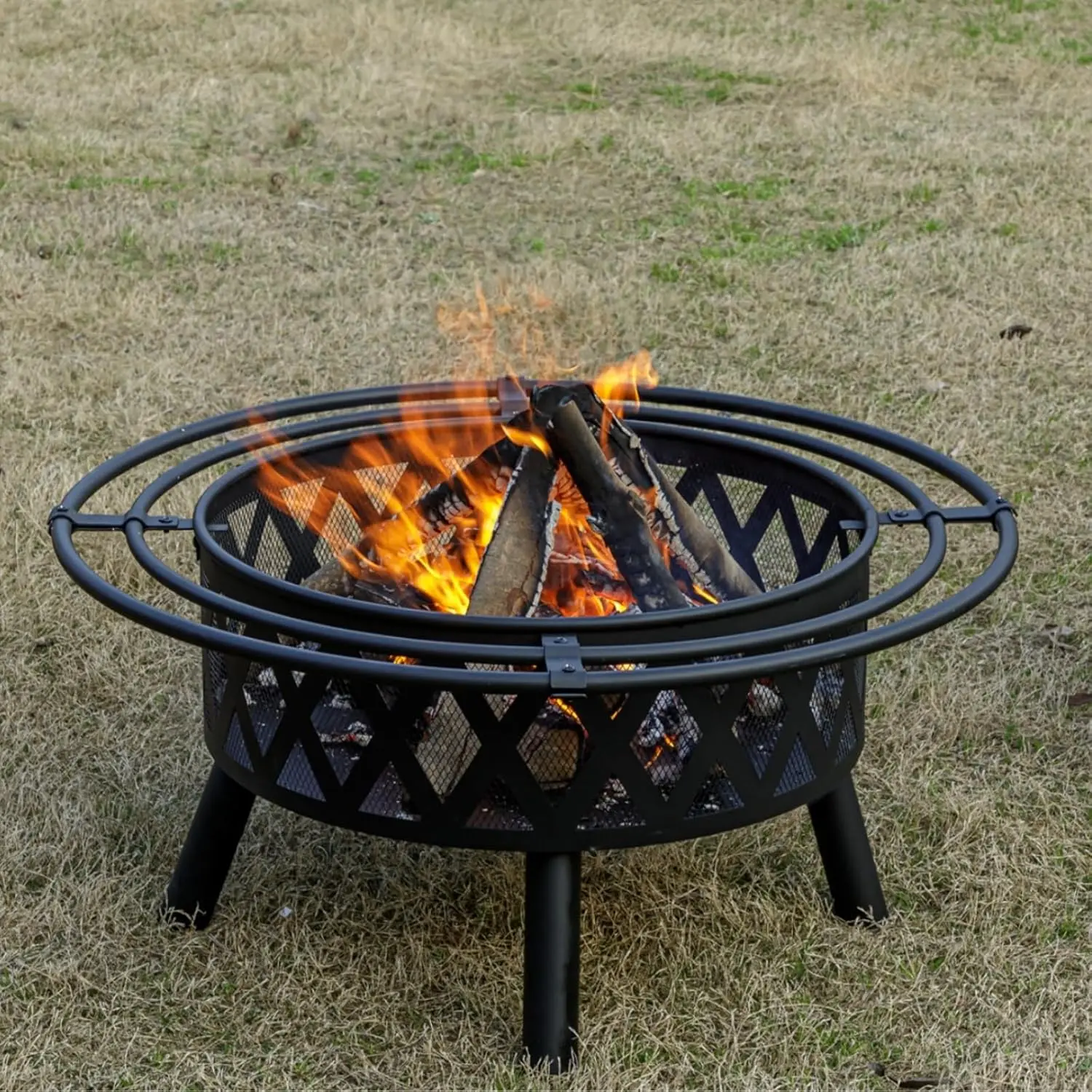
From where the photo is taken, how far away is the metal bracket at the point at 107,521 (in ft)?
9.07

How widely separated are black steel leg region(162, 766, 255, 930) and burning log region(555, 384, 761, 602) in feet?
3.15

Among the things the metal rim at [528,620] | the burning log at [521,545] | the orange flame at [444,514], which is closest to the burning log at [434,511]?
the orange flame at [444,514]

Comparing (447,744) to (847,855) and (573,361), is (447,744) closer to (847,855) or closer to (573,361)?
(847,855)

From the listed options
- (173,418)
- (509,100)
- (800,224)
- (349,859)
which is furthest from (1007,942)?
(509,100)

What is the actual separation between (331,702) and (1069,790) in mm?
1766

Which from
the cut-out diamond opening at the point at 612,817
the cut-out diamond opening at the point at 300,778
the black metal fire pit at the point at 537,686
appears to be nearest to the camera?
the black metal fire pit at the point at 537,686

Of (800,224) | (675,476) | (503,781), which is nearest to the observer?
(503,781)

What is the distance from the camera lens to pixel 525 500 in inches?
111

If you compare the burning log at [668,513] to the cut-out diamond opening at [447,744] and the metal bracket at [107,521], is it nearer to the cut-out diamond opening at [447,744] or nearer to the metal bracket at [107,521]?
the cut-out diamond opening at [447,744]

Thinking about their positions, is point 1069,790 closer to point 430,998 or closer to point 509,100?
point 430,998

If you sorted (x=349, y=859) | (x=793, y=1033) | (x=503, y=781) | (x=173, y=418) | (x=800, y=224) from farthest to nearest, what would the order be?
(x=800, y=224), (x=173, y=418), (x=349, y=859), (x=793, y=1033), (x=503, y=781)

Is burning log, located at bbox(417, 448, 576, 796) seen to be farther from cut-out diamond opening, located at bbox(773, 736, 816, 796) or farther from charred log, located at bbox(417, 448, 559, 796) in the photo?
cut-out diamond opening, located at bbox(773, 736, 816, 796)

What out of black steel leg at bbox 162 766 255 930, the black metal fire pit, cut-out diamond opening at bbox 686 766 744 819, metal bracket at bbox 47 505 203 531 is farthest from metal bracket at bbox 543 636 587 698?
black steel leg at bbox 162 766 255 930

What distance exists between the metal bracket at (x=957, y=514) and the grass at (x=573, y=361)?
2.73 feet
